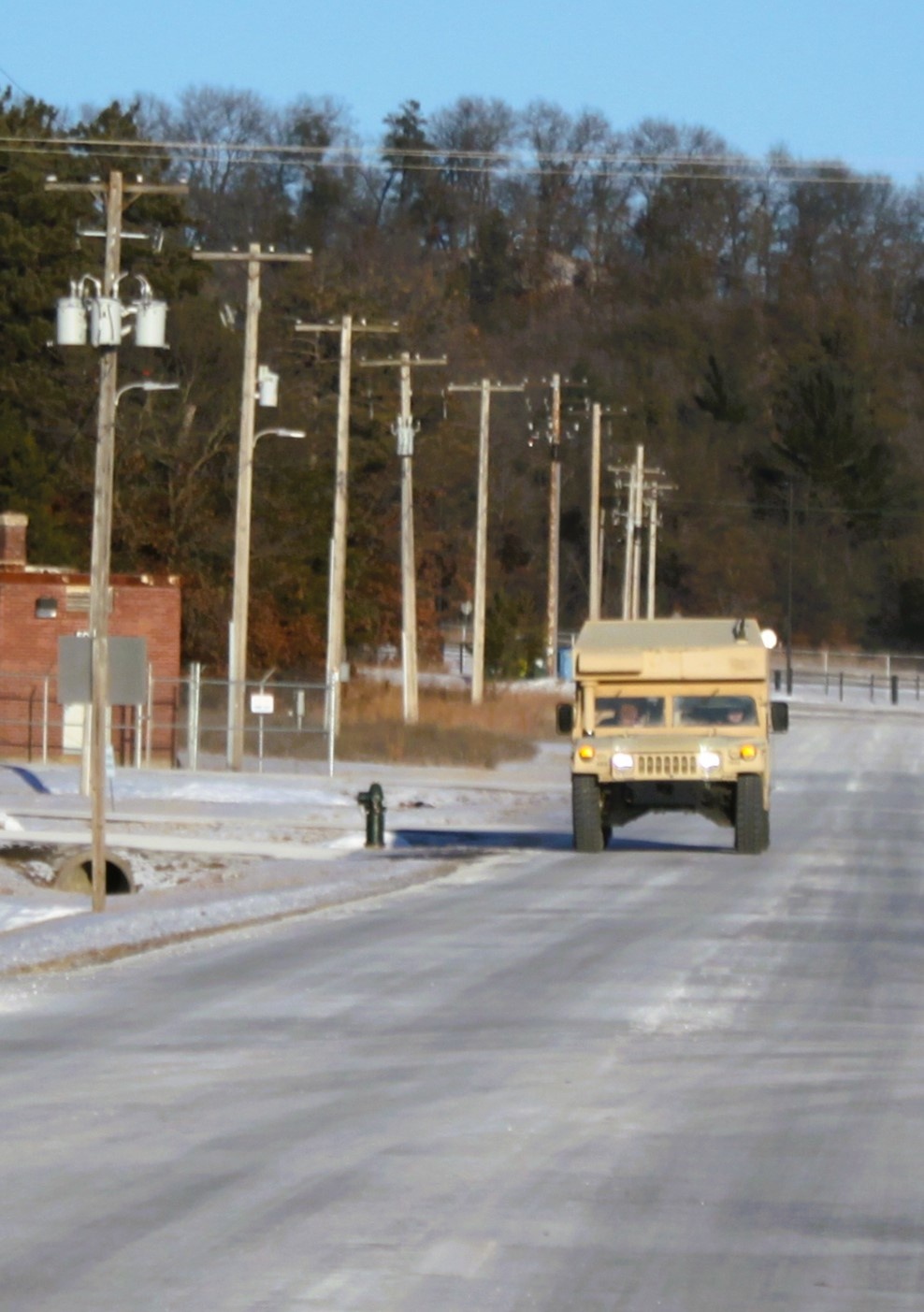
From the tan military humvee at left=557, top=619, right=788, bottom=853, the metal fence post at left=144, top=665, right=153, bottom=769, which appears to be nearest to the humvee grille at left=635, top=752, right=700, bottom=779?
the tan military humvee at left=557, top=619, right=788, bottom=853

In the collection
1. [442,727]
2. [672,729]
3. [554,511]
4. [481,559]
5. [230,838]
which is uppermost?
[554,511]

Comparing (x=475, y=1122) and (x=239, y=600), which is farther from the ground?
(x=239, y=600)

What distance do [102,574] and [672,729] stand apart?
718 cm

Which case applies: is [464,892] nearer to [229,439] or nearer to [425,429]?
[229,439]

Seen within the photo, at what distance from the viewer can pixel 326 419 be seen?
8031 centimetres

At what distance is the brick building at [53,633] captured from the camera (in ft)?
157

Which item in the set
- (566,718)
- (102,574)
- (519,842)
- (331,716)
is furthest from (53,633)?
(566,718)

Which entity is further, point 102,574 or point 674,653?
point 674,653

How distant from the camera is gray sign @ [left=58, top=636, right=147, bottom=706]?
22422 millimetres

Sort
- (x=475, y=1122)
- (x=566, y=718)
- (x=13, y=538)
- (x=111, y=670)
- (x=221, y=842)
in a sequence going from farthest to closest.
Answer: (x=13, y=538), (x=221, y=842), (x=566, y=718), (x=111, y=670), (x=475, y=1122)

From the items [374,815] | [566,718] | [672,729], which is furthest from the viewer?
[374,815]

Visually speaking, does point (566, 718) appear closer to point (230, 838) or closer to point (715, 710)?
point (715, 710)

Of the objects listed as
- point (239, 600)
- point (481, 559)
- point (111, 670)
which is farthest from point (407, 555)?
point (111, 670)

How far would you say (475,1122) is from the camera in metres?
10.0
